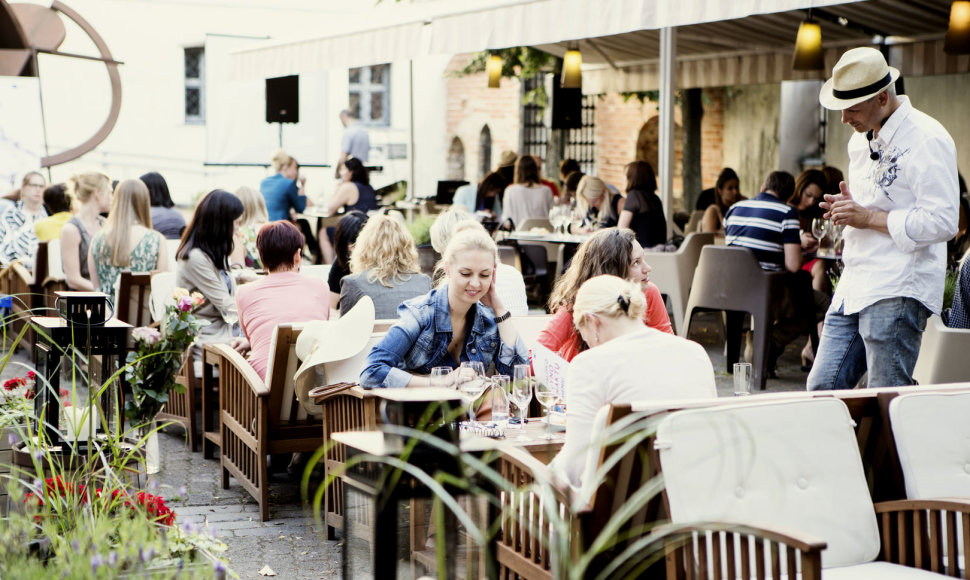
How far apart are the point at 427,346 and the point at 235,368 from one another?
1173 millimetres

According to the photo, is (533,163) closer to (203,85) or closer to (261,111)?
(261,111)

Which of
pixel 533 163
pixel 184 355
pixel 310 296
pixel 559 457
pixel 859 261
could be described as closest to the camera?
pixel 559 457

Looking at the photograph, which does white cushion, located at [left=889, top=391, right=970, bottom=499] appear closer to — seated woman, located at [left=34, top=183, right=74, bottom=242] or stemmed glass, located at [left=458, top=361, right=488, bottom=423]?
stemmed glass, located at [left=458, top=361, right=488, bottom=423]

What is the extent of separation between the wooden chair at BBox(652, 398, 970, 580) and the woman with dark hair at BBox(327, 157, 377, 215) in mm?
8823

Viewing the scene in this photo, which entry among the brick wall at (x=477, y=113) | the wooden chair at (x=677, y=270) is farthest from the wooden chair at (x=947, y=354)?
the brick wall at (x=477, y=113)

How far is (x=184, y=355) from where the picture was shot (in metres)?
5.77

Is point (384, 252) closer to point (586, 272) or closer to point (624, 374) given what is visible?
point (586, 272)

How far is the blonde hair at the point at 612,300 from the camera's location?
3.13 metres

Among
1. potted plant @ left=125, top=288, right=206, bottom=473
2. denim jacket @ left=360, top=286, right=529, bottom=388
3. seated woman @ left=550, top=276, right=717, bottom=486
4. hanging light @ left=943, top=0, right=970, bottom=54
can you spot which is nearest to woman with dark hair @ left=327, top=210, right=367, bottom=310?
potted plant @ left=125, top=288, right=206, bottom=473

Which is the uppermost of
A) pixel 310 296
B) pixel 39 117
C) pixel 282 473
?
pixel 39 117

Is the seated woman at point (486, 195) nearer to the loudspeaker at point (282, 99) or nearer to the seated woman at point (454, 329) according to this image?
the loudspeaker at point (282, 99)

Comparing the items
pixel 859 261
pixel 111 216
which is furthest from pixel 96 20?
pixel 859 261

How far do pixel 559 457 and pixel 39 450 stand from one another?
4.39 ft

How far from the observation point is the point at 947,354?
490cm
